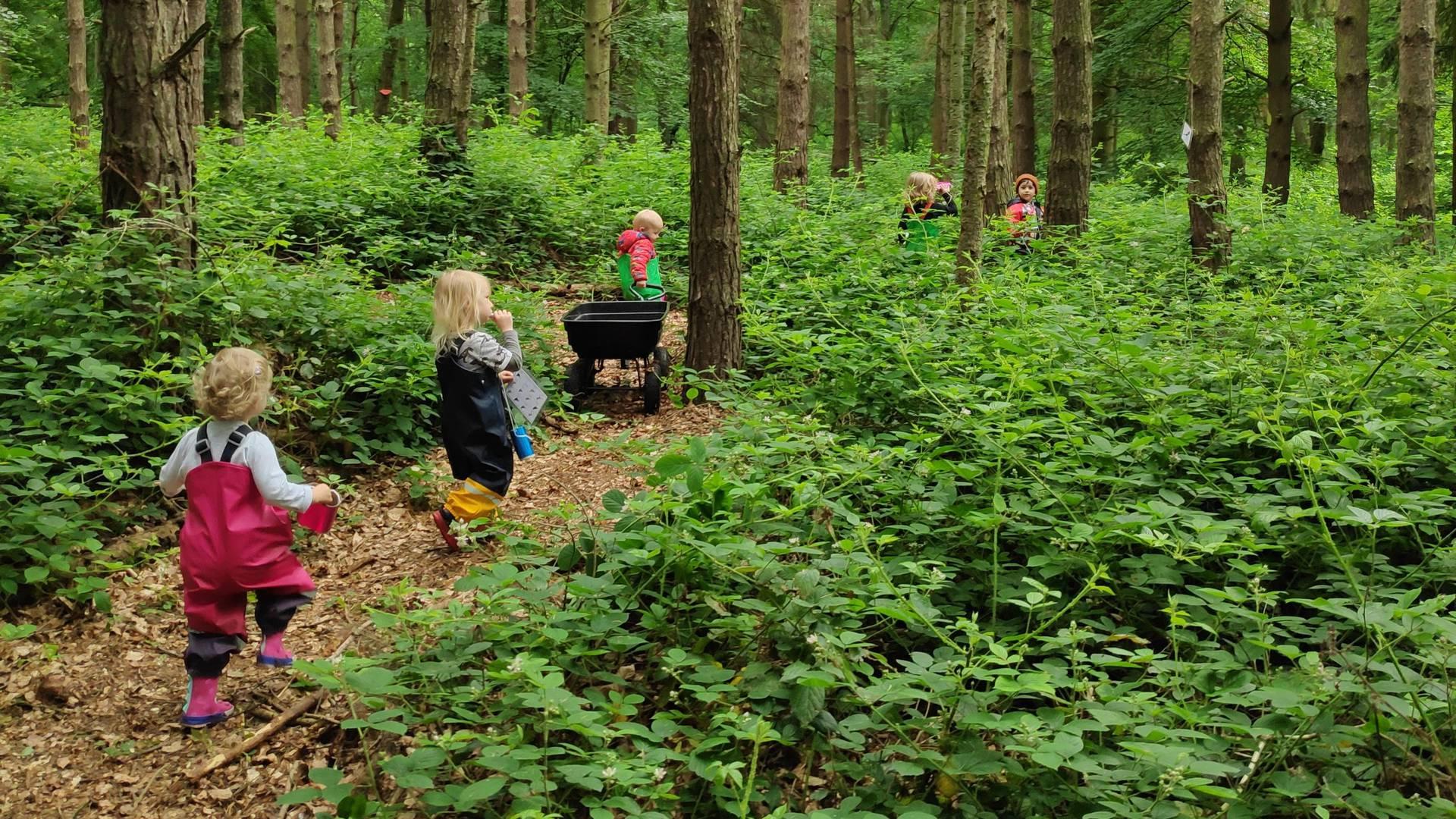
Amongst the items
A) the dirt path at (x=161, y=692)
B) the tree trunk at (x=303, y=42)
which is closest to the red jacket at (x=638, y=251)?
the dirt path at (x=161, y=692)

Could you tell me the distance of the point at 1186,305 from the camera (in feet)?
21.1

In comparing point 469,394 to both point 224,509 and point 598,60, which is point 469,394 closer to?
point 224,509

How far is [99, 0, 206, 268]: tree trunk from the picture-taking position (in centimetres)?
589

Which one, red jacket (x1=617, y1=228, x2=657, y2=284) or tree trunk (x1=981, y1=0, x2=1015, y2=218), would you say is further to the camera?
tree trunk (x1=981, y1=0, x2=1015, y2=218)

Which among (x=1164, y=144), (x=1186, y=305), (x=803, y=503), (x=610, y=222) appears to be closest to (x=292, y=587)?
(x=803, y=503)

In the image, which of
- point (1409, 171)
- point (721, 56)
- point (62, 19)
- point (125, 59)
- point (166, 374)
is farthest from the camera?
point (62, 19)

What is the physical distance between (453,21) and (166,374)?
766 centimetres

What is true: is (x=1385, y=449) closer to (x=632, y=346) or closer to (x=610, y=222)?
(x=632, y=346)

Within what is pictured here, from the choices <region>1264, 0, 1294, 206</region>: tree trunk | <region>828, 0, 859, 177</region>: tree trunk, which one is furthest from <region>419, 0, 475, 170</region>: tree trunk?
<region>1264, 0, 1294, 206</region>: tree trunk

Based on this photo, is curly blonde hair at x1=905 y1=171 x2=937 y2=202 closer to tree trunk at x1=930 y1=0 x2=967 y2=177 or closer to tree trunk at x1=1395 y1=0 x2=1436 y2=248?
tree trunk at x1=1395 y1=0 x2=1436 y2=248

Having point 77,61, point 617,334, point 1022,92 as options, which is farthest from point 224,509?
point 1022,92

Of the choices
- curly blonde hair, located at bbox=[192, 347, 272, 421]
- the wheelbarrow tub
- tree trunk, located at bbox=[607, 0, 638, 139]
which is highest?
tree trunk, located at bbox=[607, 0, 638, 139]

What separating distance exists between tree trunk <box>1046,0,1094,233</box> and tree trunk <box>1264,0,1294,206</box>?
12.0ft

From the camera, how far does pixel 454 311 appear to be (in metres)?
5.11
